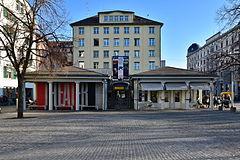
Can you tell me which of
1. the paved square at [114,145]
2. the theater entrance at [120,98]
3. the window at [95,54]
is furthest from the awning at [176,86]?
the window at [95,54]

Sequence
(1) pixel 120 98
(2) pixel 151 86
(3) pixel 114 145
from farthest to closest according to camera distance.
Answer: (1) pixel 120 98, (2) pixel 151 86, (3) pixel 114 145

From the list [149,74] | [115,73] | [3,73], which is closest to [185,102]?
[149,74]

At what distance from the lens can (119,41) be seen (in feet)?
180

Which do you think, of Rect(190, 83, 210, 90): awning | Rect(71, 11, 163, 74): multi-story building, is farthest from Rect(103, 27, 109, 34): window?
Rect(190, 83, 210, 90): awning

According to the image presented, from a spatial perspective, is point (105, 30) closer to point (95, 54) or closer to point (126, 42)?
point (126, 42)

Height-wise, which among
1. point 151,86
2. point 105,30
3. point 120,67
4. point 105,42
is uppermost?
point 105,30

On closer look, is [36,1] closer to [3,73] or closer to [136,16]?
[3,73]

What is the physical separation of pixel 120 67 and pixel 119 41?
29.9 m

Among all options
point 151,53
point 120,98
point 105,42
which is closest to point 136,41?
point 151,53

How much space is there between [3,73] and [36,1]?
2119 centimetres

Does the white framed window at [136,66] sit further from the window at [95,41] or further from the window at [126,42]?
the window at [95,41]

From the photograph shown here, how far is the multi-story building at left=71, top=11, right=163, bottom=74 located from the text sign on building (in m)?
28.7

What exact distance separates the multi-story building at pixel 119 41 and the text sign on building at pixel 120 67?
94.1 ft

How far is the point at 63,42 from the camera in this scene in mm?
16781
